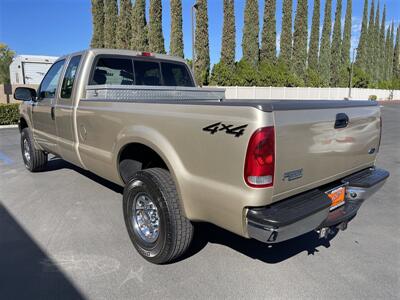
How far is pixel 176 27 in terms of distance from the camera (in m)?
25.9

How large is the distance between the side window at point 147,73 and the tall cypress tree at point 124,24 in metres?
25.9

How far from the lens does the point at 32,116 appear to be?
5.66 metres

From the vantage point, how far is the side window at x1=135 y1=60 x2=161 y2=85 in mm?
4676

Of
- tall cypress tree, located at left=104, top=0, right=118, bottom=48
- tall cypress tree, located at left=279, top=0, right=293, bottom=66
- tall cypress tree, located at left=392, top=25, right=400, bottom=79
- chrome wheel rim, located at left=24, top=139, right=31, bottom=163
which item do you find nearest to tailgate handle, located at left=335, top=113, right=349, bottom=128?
chrome wheel rim, located at left=24, top=139, right=31, bottom=163

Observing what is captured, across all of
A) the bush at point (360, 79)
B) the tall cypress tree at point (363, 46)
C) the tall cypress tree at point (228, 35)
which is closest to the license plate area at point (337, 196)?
the tall cypress tree at point (228, 35)

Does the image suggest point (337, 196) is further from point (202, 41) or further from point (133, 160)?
point (202, 41)

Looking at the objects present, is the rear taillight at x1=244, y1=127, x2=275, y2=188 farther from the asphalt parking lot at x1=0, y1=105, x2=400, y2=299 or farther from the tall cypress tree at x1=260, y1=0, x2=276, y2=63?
the tall cypress tree at x1=260, y1=0, x2=276, y2=63

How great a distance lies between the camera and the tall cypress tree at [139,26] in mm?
26875

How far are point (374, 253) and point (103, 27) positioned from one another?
3248 centimetres

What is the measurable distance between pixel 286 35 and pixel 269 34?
3810 mm

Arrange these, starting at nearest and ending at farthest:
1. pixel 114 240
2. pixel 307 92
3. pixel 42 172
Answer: pixel 114 240
pixel 42 172
pixel 307 92

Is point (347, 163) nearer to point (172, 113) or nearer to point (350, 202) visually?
point (350, 202)

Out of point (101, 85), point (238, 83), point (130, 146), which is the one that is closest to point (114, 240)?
point (130, 146)

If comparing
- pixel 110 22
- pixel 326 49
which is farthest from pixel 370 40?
pixel 110 22
